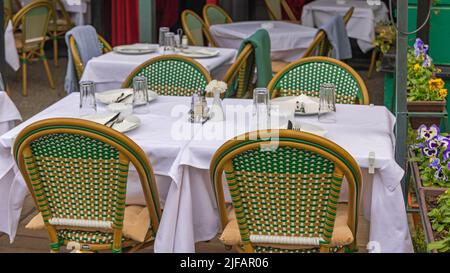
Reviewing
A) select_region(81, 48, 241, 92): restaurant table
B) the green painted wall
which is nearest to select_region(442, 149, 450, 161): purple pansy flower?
select_region(81, 48, 241, 92): restaurant table

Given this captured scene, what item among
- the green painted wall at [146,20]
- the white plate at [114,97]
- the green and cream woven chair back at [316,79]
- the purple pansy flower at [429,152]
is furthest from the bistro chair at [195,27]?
the purple pansy flower at [429,152]

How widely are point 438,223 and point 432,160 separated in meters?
0.45

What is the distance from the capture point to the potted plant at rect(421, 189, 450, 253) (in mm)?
2367

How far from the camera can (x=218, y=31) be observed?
244 inches

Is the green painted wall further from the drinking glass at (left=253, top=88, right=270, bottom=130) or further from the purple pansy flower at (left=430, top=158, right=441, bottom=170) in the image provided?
the purple pansy flower at (left=430, top=158, right=441, bottom=170)

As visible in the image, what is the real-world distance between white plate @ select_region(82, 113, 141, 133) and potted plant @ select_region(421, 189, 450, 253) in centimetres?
109

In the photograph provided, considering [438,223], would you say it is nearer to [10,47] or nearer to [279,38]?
[279,38]

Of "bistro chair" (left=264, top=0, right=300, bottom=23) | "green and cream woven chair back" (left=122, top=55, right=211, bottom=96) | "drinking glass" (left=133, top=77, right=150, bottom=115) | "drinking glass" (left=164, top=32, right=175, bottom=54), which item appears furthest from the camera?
"bistro chair" (left=264, top=0, right=300, bottom=23)

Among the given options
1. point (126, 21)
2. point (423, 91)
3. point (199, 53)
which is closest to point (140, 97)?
point (423, 91)

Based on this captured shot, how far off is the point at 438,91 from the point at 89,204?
6.56ft

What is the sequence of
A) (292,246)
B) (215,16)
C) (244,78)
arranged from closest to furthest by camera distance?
(292,246) → (244,78) → (215,16)

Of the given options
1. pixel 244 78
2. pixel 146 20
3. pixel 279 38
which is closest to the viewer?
pixel 244 78

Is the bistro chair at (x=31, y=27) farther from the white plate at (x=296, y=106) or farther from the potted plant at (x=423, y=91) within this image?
the white plate at (x=296, y=106)

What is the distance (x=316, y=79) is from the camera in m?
3.71
